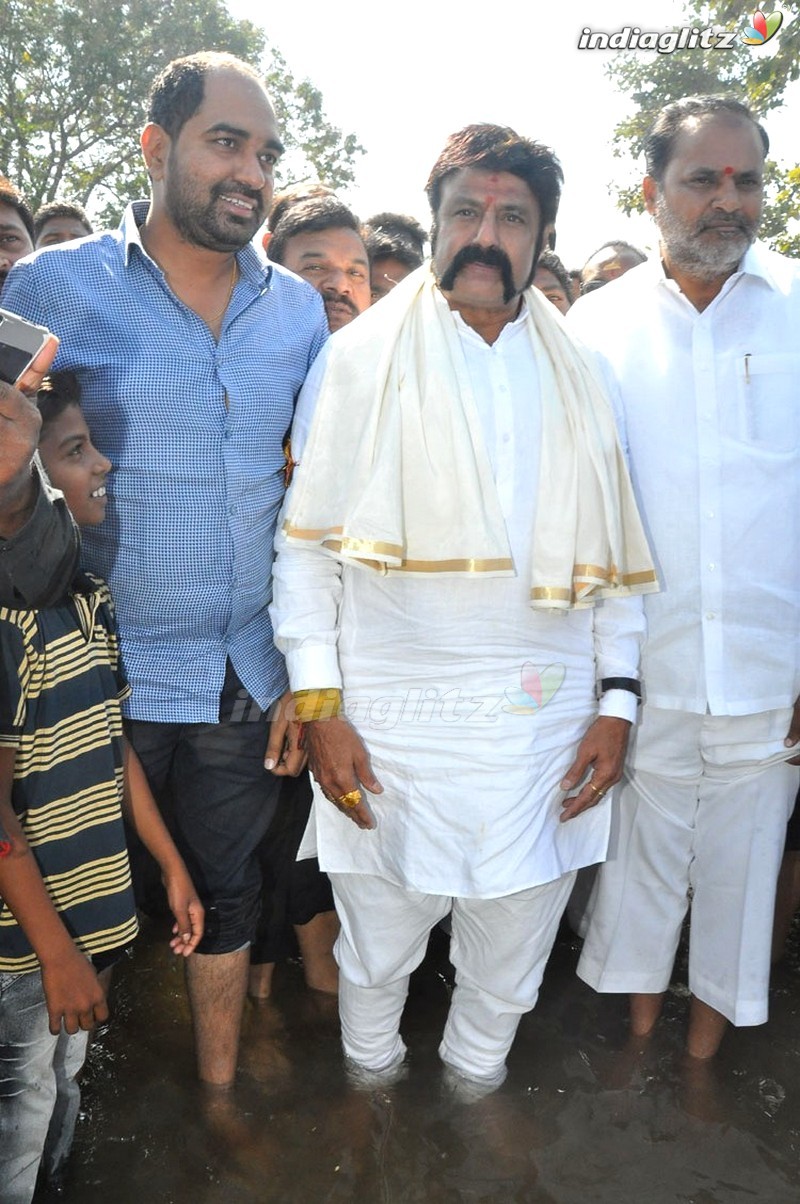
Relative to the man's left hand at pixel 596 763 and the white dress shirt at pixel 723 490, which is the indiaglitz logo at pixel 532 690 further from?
the white dress shirt at pixel 723 490

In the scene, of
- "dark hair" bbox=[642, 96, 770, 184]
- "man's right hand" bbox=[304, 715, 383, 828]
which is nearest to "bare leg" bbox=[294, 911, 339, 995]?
"man's right hand" bbox=[304, 715, 383, 828]

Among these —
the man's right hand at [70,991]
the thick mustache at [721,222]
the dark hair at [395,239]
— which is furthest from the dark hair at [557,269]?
the man's right hand at [70,991]

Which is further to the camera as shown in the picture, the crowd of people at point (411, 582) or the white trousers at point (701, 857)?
the white trousers at point (701, 857)

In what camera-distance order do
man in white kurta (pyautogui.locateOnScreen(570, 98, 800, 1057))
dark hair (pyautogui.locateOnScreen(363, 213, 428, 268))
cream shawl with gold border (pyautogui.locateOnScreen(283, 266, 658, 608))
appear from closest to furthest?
cream shawl with gold border (pyautogui.locateOnScreen(283, 266, 658, 608)) → man in white kurta (pyautogui.locateOnScreen(570, 98, 800, 1057)) → dark hair (pyautogui.locateOnScreen(363, 213, 428, 268))

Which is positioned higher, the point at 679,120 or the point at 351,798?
the point at 679,120

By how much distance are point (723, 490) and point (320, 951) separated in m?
1.82

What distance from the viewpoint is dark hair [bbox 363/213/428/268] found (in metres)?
→ 4.06

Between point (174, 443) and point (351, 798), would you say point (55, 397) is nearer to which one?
point (174, 443)

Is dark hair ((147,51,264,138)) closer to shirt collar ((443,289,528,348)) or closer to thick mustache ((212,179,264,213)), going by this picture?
thick mustache ((212,179,264,213))

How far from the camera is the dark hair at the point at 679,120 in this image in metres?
2.70

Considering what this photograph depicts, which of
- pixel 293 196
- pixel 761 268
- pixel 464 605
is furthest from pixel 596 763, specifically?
pixel 293 196

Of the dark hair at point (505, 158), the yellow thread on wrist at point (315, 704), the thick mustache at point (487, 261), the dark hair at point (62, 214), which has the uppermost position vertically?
the dark hair at point (62, 214)

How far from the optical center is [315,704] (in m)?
2.39

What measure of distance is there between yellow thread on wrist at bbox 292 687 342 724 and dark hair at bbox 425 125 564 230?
1224 millimetres
